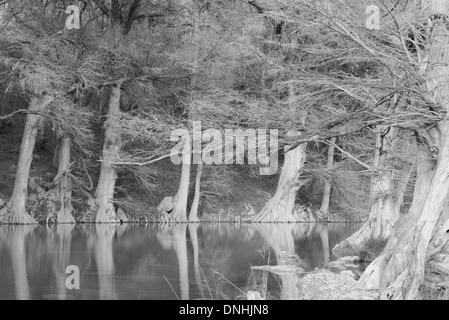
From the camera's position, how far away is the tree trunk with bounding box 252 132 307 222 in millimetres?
29750

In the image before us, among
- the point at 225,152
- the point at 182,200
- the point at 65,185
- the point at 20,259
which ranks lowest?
the point at 20,259

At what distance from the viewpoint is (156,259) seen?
55.1ft

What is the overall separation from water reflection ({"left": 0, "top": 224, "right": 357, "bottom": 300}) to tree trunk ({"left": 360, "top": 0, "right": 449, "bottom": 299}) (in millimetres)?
1422

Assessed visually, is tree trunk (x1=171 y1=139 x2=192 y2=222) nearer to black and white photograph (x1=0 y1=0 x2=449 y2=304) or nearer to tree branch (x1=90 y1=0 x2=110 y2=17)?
black and white photograph (x1=0 y1=0 x2=449 y2=304)

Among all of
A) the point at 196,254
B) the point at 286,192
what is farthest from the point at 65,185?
the point at 196,254

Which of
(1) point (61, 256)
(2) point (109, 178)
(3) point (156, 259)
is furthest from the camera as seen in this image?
(2) point (109, 178)

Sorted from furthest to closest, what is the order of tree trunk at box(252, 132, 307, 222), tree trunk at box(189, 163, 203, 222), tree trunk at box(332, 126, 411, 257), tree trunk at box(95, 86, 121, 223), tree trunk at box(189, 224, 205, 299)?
1. tree trunk at box(252, 132, 307, 222)
2. tree trunk at box(189, 163, 203, 222)
3. tree trunk at box(95, 86, 121, 223)
4. tree trunk at box(332, 126, 411, 257)
5. tree trunk at box(189, 224, 205, 299)

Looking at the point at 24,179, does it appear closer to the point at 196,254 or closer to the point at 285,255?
the point at 196,254

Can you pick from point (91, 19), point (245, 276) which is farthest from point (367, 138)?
point (245, 276)

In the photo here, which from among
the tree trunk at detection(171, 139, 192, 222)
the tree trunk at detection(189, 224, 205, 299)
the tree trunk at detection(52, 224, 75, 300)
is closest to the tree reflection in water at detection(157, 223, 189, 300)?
the tree trunk at detection(189, 224, 205, 299)

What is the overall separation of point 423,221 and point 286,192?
61.6ft

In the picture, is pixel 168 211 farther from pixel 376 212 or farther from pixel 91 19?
pixel 376 212

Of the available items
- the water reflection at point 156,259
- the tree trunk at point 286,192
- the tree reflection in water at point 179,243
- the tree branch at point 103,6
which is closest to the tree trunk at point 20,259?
the water reflection at point 156,259
